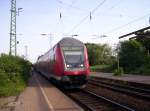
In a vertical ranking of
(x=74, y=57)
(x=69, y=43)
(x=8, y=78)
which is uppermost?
(x=69, y=43)

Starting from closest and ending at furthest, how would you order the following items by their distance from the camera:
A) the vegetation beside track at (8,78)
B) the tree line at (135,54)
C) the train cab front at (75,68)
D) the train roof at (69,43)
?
the vegetation beside track at (8,78), the train cab front at (75,68), the train roof at (69,43), the tree line at (135,54)

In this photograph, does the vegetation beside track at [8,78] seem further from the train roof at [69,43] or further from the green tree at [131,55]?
the green tree at [131,55]

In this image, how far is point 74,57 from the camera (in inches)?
934

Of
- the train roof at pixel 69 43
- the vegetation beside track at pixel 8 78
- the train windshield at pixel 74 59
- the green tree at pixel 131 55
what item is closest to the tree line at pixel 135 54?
the green tree at pixel 131 55

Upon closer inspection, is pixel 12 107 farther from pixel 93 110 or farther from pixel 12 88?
pixel 12 88

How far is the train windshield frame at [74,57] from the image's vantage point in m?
23.3

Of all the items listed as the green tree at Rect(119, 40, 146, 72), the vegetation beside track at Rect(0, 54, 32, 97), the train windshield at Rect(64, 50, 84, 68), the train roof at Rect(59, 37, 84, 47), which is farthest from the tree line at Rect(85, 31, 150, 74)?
the train windshield at Rect(64, 50, 84, 68)

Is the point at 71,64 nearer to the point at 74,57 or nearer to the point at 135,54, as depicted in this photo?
the point at 74,57

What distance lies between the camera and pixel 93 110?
44.9 feet

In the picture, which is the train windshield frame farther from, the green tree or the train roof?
the green tree

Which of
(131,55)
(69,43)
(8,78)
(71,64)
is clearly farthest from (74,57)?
(131,55)

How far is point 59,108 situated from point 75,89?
445 inches

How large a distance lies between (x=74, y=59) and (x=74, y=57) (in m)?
0.20

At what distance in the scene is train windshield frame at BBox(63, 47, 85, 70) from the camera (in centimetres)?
2328
